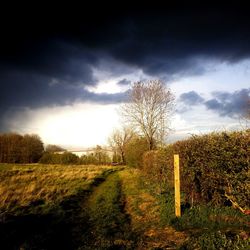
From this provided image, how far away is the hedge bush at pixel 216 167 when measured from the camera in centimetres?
806

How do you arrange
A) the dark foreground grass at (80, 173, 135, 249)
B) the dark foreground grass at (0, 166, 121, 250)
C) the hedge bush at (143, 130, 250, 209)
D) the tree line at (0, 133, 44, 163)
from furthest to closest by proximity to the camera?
the tree line at (0, 133, 44, 163)
the hedge bush at (143, 130, 250, 209)
the dark foreground grass at (0, 166, 121, 250)
the dark foreground grass at (80, 173, 135, 249)

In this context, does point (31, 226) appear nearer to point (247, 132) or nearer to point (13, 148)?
point (247, 132)

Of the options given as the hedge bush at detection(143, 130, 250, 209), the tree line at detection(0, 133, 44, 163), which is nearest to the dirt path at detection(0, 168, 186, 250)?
the hedge bush at detection(143, 130, 250, 209)

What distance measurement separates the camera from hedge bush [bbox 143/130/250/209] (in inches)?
317

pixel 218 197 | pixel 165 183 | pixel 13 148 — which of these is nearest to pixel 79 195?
pixel 165 183

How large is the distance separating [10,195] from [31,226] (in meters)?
6.47

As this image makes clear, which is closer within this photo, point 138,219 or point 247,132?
point 247,132

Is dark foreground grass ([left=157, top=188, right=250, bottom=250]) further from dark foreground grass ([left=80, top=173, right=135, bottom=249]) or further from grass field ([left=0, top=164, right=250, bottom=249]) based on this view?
dark foreground grass ([left=80, top=173, right=135, bottom=249])

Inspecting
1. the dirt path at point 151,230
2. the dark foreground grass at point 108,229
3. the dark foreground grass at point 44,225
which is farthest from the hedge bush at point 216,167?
the dark foreground grass at point 44,225

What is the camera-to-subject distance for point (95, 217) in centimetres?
1066

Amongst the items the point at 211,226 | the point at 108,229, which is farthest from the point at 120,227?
the point at 211,226

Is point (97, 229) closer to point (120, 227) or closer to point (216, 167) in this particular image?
point (120, 227)

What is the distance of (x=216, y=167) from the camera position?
8977 millimetres

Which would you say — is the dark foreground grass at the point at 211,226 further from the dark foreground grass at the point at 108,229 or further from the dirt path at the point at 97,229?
the dark foreground grass at the point at 108,229
